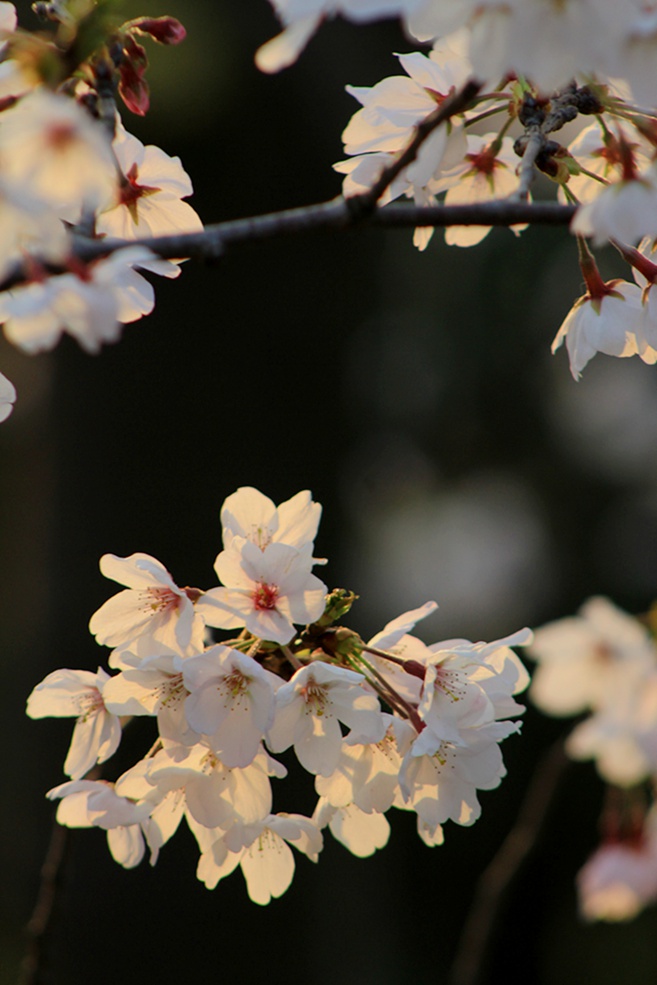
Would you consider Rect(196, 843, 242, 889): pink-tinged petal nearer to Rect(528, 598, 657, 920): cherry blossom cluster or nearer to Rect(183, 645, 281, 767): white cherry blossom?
Rect(183, 645, 281, 767): white cherry blossom

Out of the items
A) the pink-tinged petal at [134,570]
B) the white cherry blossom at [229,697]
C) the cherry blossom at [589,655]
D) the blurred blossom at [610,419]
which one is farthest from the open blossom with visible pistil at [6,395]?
the blurred blossom at [610,419]

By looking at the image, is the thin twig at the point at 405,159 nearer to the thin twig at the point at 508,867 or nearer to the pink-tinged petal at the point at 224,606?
the pink-tinged petal at the point at 224,606

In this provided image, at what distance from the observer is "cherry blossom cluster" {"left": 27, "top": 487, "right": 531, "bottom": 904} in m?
0.68

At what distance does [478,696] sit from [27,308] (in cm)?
41

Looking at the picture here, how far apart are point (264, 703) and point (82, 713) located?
193mm

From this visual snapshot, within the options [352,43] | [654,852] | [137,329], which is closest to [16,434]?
[137,329]

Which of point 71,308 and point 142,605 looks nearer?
point 71,308

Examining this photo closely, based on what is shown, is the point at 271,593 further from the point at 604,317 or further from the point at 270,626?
the point at 604,317

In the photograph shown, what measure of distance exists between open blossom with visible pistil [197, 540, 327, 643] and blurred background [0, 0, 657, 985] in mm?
1300

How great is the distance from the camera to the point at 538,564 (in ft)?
16.5

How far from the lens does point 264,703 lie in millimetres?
660

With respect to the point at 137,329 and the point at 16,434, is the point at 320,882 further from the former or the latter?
the point at 16,434

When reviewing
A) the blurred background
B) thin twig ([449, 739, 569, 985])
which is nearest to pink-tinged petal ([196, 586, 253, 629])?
thin twig ([449, 739, 569, 985])

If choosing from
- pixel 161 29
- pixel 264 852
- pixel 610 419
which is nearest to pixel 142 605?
pixel 264 852
